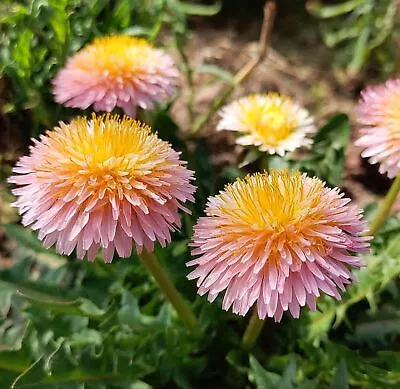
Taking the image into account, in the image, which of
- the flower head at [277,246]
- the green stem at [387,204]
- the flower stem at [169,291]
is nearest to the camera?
the flower head at [277,246]

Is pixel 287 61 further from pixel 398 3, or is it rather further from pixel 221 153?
pixel 221 153

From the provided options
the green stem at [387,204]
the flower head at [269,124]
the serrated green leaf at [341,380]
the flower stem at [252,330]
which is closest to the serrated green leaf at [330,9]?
the flower head at [269,124]

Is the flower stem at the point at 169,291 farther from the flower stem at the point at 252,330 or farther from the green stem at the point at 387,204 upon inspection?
the green stem at the point at 387,204

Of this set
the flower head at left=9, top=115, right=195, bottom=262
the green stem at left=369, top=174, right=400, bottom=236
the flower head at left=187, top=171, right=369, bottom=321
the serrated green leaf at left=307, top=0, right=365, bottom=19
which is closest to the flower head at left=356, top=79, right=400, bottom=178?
the green stem at left=369, top=174, right=400, bottom=236

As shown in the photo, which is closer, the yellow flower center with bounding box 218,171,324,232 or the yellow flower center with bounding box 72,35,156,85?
the yellow flower center with bounding box 218,171,324,232

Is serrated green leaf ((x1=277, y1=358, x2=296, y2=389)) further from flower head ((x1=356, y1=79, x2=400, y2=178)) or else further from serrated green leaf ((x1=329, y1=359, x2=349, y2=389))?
flower head ((x1=356, y1=79, x2=400, y2=178))

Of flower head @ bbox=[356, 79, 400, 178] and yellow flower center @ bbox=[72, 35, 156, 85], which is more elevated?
yellow flower center @ bbox=[72, 35, 156, 85]

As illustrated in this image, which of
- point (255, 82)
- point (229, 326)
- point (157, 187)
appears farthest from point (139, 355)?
point (255, 82)
